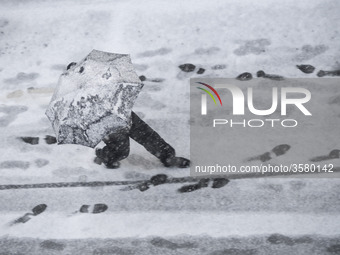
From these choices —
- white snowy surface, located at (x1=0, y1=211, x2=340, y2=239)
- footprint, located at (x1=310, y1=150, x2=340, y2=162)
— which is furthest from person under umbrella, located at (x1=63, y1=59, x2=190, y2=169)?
footprint, located at (x1=310, y1=150, x2=340, y2=162)

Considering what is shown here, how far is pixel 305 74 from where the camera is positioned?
3898mm

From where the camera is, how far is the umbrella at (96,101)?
2523 mm

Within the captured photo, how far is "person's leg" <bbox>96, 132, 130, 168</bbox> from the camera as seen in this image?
9.14 ft

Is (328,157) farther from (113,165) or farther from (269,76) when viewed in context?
(113,165)

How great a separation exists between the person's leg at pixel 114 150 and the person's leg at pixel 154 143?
0.24 ft

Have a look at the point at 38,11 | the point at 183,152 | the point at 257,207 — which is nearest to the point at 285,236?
the point at 257,207

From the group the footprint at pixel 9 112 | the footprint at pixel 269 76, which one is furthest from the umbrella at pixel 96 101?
the footprint at pixel 269 76

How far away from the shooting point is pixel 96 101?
252 cm

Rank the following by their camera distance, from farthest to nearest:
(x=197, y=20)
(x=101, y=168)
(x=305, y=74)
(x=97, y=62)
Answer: (x=197, y=20) → (x=305, y=74) → (x=101, y=168) → (x=97, y=62)

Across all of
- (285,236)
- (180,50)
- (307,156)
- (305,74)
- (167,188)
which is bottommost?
(285,236)

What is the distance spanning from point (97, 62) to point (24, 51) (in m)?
2.46

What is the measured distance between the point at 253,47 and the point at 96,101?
7.65 feet

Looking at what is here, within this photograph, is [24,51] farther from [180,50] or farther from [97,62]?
[97,62]

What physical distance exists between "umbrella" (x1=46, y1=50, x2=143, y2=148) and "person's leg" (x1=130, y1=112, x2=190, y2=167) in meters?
0.12
